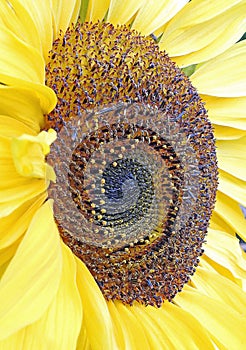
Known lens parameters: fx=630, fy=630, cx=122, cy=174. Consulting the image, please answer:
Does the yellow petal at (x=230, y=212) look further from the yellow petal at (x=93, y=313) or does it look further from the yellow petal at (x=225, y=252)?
the yellow petal at (x=93, y=313)

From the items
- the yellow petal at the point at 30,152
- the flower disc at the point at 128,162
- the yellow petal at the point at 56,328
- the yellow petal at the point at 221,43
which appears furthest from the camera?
the yellow petal at the point at 221,43

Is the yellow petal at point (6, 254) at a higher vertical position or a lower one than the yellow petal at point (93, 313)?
higher

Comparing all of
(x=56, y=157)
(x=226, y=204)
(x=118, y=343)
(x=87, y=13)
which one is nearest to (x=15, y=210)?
(x=56, y=157)

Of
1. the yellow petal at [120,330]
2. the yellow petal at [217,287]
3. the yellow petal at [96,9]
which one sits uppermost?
the yellow petal at [96,9]

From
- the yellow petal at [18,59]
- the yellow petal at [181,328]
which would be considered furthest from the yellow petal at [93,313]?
the yellow petal at [18,59]

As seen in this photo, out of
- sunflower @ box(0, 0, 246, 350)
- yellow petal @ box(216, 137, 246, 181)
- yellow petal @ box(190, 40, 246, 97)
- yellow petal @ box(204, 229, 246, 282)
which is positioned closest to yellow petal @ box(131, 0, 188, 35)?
sunflower @ box(0, 0, 246, 350)

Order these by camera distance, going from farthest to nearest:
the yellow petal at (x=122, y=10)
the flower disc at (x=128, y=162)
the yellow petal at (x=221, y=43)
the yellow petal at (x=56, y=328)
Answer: the yellow petal at (x=221, y=43)
the yellow petal at (x=122, y=10)
the flower disc at (x=128, y=162)
the yellow petal at (x=56, y=328)

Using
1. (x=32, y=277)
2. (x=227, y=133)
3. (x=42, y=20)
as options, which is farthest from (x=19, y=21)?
(x=227, y=133)
